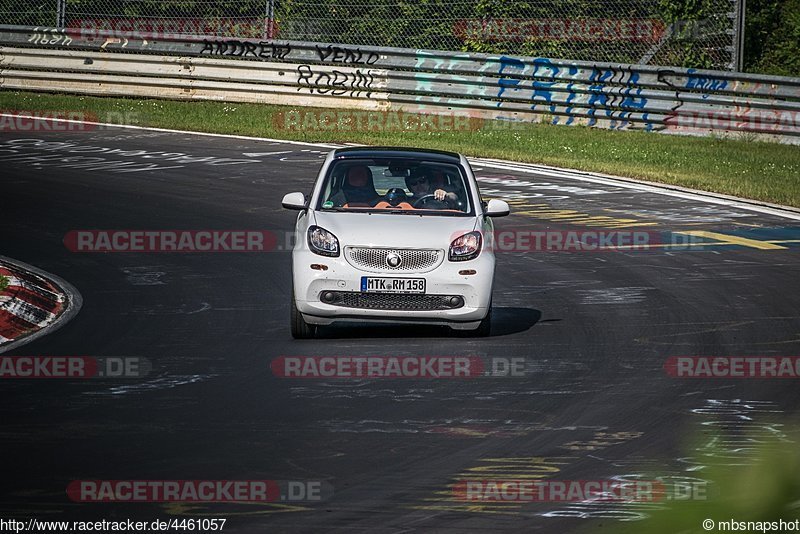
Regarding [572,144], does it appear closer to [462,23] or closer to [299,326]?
[462,23]

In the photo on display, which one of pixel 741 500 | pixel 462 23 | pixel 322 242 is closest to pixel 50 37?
pixel 462 23

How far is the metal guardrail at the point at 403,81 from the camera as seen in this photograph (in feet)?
77.3

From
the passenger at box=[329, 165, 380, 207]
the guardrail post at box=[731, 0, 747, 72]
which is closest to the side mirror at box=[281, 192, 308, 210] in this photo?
the passenger at box=[329, 165, 380, 207]

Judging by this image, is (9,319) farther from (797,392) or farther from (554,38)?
(554,38)

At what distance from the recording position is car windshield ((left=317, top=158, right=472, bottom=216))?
424 inches

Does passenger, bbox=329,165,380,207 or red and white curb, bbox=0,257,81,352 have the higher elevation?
passenger, bbox=329,165,380,207

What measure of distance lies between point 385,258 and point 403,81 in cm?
1679

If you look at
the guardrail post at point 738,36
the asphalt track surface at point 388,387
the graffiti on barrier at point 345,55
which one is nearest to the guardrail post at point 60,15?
the graffiti on barrier at point 345,55

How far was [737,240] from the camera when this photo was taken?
617 inches

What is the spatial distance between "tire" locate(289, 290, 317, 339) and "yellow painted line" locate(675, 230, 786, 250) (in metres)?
6.98

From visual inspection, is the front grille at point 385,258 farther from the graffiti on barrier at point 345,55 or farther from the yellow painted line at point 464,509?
the graffiti on barrier at point 345,55

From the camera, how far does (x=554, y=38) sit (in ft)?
85.6

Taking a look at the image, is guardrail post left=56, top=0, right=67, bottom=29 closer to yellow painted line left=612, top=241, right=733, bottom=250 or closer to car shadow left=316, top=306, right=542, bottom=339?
yellow painted line left=612, top=241, right=733, bottom=250

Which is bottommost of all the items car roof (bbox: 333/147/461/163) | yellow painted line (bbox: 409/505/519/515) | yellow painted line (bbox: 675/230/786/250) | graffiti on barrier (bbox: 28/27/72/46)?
yellow painted line (bbox: 409/505/519/515)
